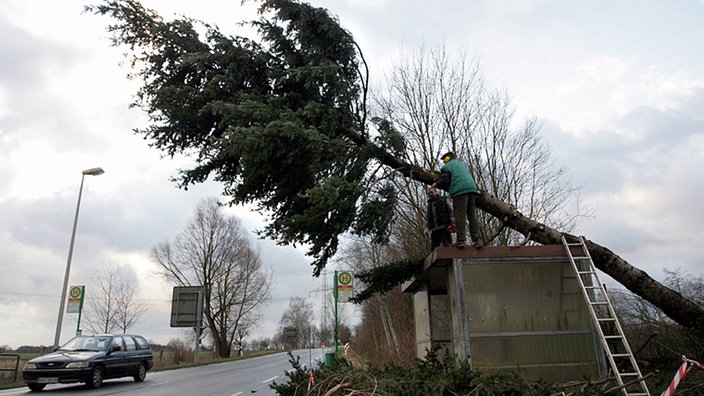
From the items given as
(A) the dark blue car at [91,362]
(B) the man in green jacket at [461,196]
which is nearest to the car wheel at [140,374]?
(A) the dark blue car at [91,362]

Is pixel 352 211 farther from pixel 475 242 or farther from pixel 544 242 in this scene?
pixel 544 242

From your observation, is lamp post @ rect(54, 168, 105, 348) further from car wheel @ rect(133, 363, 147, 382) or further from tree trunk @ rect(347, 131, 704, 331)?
tree trunk @ rect(347, 131, 704, 331)

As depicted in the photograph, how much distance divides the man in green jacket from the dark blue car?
37.8ft

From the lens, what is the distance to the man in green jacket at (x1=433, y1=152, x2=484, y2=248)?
319 inches

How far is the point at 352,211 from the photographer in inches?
344

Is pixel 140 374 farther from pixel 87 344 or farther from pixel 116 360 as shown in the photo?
pixel 87 344

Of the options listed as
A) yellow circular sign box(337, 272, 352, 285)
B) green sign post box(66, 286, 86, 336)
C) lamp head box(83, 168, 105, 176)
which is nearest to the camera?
yellow circular sign box(337, 272, 352, 285)

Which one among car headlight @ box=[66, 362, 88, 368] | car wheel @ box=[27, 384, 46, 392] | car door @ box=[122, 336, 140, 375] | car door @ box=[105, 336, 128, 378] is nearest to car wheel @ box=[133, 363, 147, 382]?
car door @ box=[122, 336, 140, 375]

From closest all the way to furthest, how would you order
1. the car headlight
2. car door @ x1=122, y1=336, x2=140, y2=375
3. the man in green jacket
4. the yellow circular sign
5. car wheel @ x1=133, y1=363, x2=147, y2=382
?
the man in green jacket, the car headlight, the yellow circular sign, car door @ x1=122, y1=336, x2=140, y2=375, car wheel @ x1=133, y1=363, x2=147, y2=382

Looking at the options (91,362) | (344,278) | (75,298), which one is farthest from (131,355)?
(344,278)

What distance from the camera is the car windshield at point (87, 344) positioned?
49.7 ft

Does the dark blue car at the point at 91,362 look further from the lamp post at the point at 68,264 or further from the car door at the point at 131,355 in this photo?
the lamp post at the point at 68,264

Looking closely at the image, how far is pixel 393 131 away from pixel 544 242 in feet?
12.1

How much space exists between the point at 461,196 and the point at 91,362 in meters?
11.9
